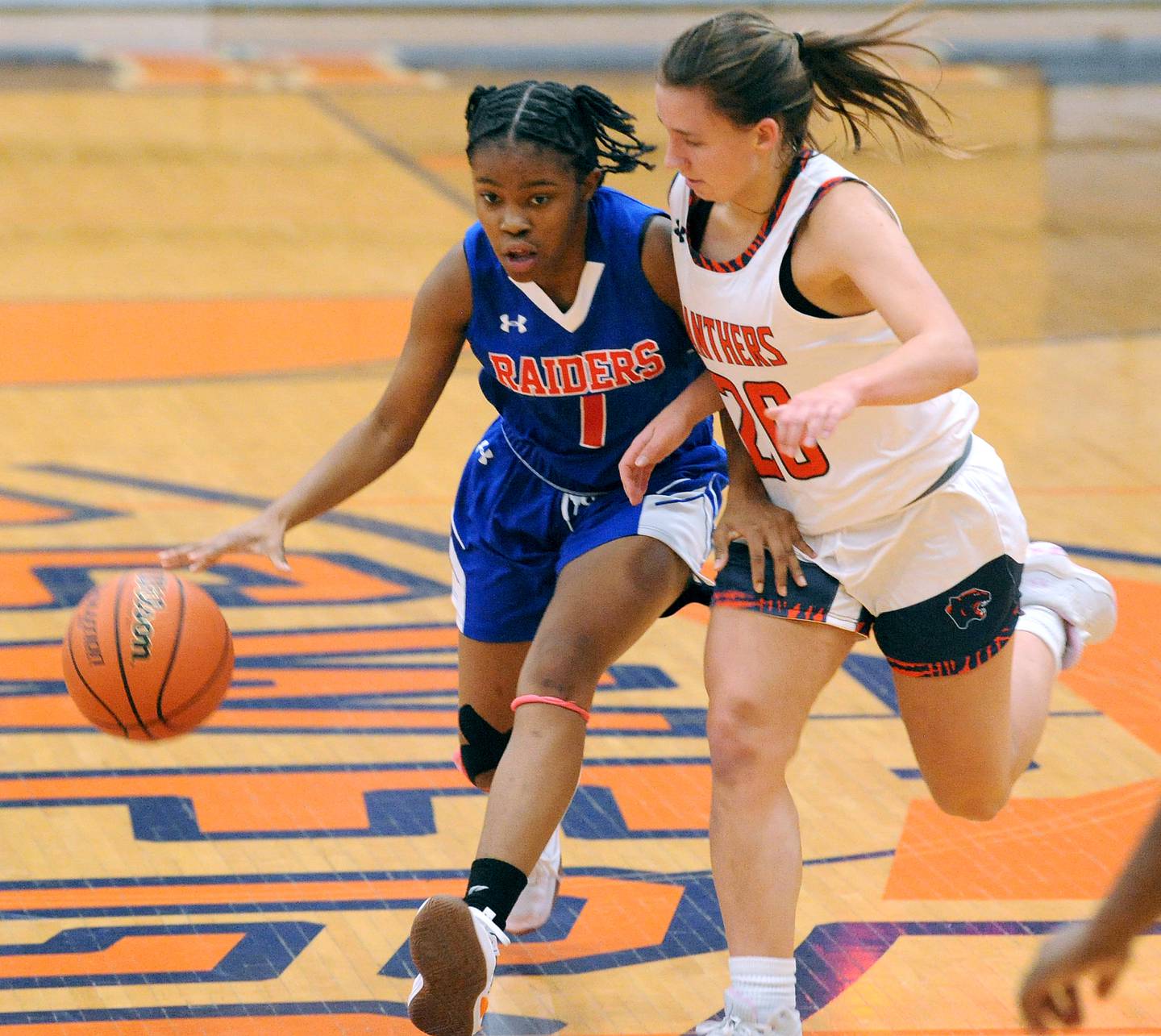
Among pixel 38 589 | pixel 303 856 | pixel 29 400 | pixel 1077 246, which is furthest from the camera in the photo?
pixel 1077 246

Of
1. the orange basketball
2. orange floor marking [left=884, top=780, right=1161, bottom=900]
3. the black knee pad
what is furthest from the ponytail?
orange floor marking [left=884, top=780, right=1161, bottom=900]

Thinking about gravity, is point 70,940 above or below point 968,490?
below

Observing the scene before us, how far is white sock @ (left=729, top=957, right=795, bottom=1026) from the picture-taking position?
9.86 ft

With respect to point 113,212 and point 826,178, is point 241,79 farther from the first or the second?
point 826,178

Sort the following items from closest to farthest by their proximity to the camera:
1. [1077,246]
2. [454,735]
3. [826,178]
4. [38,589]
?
[826,178] < [454,735] < [38,589] < [1077,246]

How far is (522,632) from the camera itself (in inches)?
145

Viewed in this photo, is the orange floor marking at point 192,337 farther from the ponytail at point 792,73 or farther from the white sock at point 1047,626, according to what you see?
the ponytail at point 792,73

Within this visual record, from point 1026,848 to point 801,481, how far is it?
52.0 inches

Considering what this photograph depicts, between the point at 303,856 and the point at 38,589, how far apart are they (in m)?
2.06

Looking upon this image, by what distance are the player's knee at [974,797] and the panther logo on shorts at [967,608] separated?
355 mm

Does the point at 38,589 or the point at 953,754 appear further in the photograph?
the point at 38,589

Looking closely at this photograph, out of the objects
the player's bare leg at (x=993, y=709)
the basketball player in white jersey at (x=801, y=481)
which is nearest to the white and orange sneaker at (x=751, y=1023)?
the basketball player in white jersey at (x=801, y=481)

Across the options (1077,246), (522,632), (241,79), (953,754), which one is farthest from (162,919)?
(241,79)

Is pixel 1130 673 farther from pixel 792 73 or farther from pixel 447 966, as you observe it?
→ pixel 447 966
